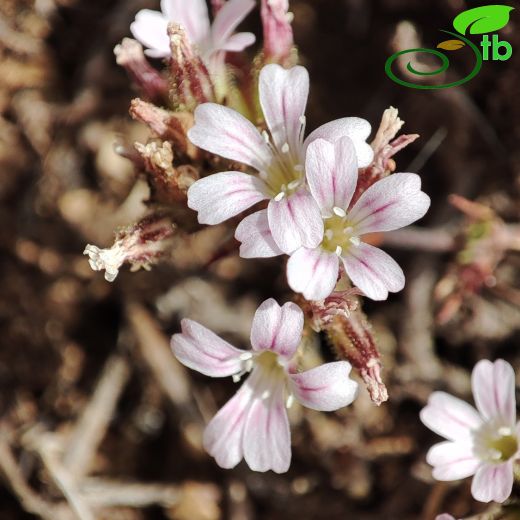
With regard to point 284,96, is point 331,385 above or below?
below

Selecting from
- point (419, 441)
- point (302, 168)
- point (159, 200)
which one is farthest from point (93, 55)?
point (419, 441)

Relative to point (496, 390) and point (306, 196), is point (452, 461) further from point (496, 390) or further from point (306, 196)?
point (306, 196)

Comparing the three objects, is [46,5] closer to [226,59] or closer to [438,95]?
[226,59]

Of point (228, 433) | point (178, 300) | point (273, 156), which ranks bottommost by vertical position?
point (178, 300)

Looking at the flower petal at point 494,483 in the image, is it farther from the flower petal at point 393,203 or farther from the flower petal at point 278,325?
the flower petal at point 393,203

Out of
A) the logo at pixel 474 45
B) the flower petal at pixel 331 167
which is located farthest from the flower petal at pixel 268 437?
the logo at pixel 474 45

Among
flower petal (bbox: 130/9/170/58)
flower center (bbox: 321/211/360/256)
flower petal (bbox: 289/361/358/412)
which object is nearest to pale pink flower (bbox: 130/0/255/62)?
flower petal (bbox: 130/9/170/58)

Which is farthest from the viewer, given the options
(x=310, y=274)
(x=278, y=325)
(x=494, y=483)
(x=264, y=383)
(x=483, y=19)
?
(x=483, y=19)

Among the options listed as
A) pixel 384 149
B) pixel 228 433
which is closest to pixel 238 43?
pixel 384 149
